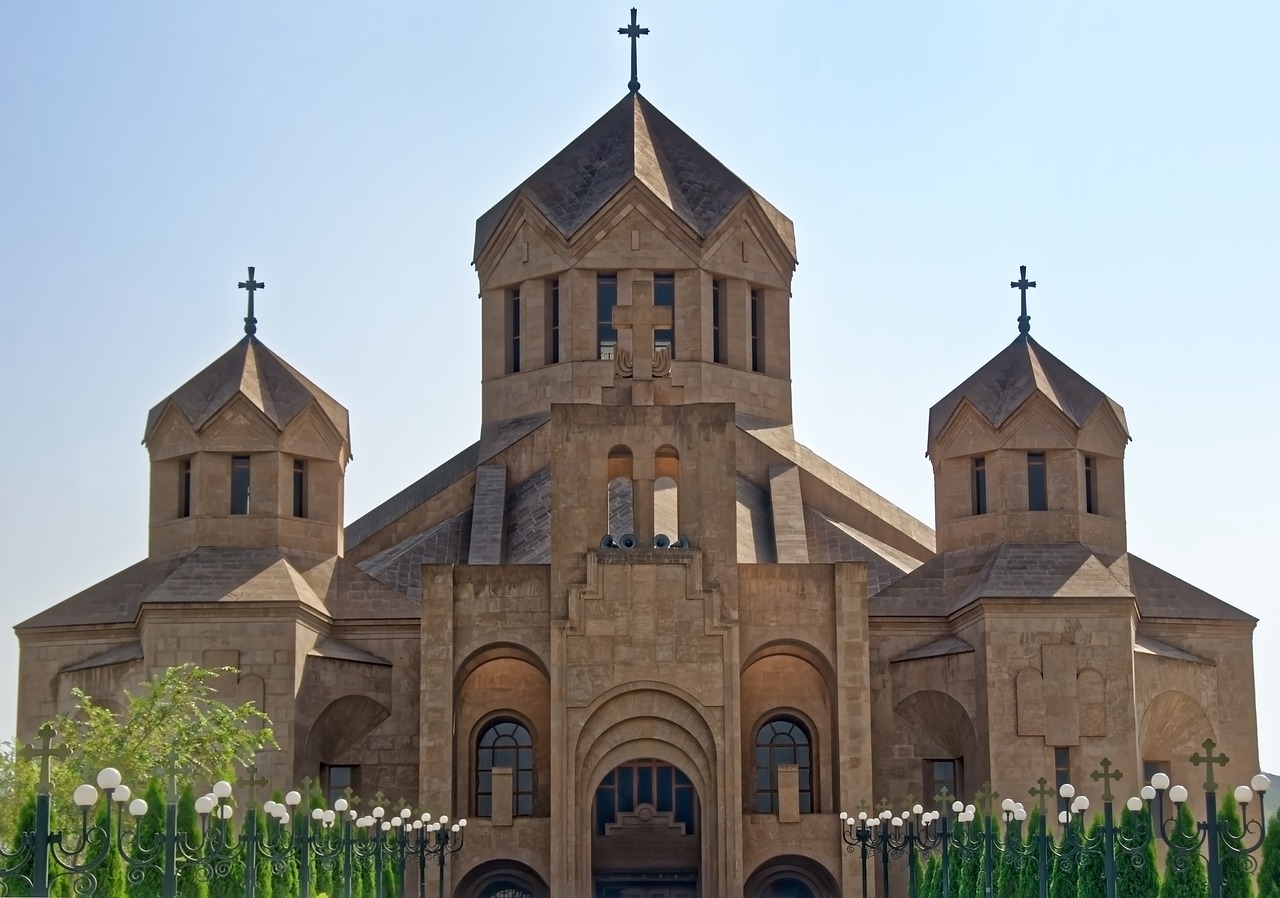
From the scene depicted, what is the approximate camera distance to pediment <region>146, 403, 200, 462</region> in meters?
41.8

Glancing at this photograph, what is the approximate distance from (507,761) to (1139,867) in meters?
15.0

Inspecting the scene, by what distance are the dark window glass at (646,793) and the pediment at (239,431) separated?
890cm

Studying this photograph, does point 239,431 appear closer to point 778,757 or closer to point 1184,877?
point 778,757

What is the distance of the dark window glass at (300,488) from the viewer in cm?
4228

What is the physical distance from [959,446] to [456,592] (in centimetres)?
1017

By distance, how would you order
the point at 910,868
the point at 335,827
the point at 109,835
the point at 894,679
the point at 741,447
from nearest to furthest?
1. the point at 109,835
2. the point at 335,827
3. the point at 910,868
4. the point at 894,679
5. the point at 741,447

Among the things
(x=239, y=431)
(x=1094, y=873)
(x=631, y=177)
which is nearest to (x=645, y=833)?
(x=239, y=431)

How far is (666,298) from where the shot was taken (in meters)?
47.2

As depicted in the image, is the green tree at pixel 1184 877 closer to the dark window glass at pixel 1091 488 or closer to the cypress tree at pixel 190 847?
the cypress tree at pixel 190 847

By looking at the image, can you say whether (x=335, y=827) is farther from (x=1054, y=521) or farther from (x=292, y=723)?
(x=1054, y=521)

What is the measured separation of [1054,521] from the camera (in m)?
42.1

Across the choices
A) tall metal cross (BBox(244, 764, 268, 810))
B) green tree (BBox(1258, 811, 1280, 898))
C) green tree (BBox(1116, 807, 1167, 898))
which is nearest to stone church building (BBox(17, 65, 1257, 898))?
tall metal cross (BBox(244, 764, 268, 810))

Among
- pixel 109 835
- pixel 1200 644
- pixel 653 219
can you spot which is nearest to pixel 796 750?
pixel 1200 644

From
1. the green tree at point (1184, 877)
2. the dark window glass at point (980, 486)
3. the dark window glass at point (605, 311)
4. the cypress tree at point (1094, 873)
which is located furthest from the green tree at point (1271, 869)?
the dark window glass at point (605, 311)
